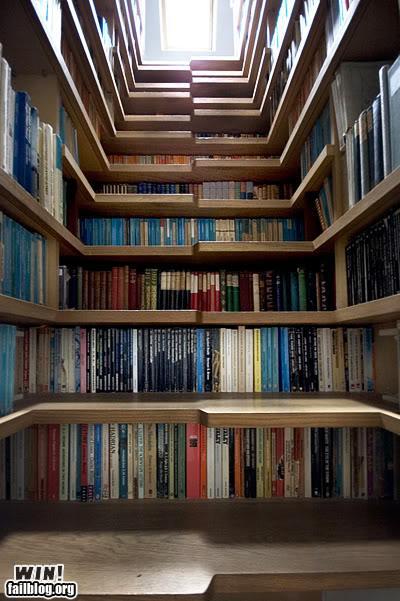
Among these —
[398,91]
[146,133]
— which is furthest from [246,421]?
[146,133]

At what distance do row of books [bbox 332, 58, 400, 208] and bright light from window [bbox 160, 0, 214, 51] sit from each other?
63.2 inches

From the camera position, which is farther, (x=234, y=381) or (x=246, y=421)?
(x=234, y=381)

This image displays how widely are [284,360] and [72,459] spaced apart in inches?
27.6

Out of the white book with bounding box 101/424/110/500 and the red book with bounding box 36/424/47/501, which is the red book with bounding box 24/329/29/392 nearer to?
the red book with bounding box 36/424/47/501

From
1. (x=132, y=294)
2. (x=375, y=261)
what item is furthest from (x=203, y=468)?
(x=375, y=261)

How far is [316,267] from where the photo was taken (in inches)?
58.2

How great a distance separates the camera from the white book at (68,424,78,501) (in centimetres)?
117

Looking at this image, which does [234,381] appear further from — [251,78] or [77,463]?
[251,78]

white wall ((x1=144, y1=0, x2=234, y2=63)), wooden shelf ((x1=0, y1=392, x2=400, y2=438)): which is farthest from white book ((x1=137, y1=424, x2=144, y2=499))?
white wall ((x1=144, y1=0, x2=234, y2=63))

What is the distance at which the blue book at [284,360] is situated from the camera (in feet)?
4.23

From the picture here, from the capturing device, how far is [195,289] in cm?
144

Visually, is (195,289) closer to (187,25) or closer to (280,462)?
(280,462)

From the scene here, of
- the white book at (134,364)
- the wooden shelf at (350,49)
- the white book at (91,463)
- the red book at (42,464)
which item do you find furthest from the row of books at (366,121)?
the red book at (42,464)

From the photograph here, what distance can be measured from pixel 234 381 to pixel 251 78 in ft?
4.31
